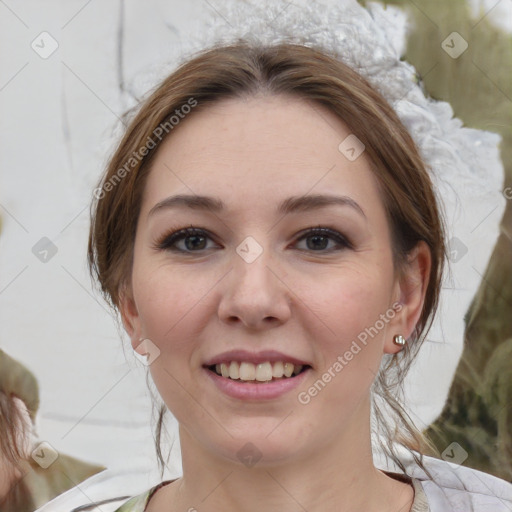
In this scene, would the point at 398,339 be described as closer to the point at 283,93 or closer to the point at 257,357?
the point at 257,357

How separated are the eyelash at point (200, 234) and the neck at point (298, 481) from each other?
27 centimetres

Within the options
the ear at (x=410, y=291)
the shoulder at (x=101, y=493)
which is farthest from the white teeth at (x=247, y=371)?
the shoulder at (x=101, y=493)

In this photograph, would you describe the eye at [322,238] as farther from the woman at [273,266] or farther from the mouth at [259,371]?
the mouth at [259,371]

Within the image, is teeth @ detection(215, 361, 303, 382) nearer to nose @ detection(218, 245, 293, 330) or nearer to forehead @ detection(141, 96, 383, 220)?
nose @ detection(218, 245, 293, 330)

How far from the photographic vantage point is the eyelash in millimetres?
1011

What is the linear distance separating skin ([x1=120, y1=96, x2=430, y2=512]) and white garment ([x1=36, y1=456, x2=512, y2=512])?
170 millimetres

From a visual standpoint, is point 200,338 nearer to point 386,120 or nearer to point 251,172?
point 251,172

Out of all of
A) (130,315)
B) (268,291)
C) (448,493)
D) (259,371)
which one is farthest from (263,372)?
(448,493)

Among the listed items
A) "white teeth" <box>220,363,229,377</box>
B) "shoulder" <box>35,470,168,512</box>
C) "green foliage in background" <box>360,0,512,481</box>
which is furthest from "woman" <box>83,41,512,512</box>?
"green foliage in background" <box>360,0,512,481</box>

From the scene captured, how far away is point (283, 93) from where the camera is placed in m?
1.08

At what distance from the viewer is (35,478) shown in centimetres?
199

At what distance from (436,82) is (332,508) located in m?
1.10

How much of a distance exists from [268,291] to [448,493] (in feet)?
1.72

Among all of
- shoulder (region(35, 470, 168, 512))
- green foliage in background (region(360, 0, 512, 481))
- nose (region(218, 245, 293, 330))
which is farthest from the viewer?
green foliage in background (region(360, 0, 512, 481))
